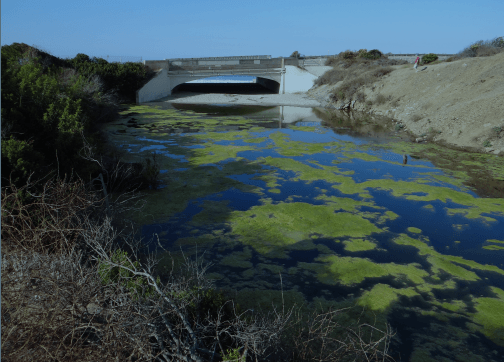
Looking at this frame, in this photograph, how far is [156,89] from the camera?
35.3 meters

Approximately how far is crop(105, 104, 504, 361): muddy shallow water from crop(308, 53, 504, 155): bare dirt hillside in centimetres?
182

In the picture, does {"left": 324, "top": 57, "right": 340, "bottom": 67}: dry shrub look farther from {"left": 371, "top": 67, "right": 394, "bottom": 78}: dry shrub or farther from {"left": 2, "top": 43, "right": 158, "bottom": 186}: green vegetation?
{"left": 2, "top": 43, "right": 158, "bottom": 186}: green vegetation

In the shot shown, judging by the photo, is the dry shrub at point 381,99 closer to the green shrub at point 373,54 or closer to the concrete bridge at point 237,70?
the concrete bridge at point 237,70

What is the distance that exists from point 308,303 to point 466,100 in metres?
18.4

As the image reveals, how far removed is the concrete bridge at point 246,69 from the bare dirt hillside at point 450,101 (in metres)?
10.1

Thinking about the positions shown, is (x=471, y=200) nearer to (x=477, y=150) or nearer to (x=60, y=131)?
(x=477, y=150)

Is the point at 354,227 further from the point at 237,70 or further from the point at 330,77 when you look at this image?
the point at 237,70

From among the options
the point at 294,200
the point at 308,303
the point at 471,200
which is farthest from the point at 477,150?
the point at 308,303

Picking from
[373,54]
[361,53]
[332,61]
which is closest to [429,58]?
[373,54]

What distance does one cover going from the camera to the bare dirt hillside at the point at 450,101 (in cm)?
1700

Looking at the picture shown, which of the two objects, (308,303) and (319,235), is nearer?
(308,303)

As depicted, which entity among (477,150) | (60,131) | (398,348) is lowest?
(398,348)

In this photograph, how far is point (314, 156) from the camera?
15.3 metres

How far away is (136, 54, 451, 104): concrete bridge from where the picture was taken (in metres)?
37.3
